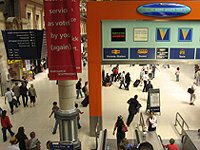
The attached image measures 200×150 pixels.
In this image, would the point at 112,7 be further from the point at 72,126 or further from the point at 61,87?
the point at 72,126

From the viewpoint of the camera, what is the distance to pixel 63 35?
4.55 meters

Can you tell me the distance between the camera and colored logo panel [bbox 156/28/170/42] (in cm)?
944

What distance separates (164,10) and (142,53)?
172 centimetres

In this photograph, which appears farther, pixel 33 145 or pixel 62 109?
pixel 33 145

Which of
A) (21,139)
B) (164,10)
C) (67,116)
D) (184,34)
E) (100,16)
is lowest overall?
(21,139)

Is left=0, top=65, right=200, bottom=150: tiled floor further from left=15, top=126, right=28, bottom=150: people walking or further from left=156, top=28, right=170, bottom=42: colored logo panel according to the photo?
left=156, top=28, right=170, bottom=42: colored logo panel

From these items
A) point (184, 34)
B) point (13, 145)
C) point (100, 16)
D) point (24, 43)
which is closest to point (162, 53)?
point (184, 34)

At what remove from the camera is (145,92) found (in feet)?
55.5

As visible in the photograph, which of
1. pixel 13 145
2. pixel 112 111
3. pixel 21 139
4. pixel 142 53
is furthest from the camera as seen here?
pixel 112 111

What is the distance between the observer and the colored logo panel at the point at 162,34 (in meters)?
9.44

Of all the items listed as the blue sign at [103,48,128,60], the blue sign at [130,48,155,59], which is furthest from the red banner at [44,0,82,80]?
the blue sign at [130,48,155,59]

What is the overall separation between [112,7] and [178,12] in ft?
7.67

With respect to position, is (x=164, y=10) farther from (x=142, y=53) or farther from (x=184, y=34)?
(x=142, y=53)

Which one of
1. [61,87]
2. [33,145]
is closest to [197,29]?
[61,87]
